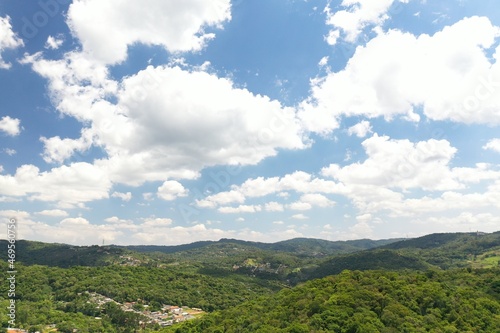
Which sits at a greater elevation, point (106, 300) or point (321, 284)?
point (321, 284)

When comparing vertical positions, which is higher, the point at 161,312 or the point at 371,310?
the point at 371,310

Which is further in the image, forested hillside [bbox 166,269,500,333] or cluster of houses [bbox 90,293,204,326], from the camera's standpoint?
cluster of houses [bbox 90,293,204,326]

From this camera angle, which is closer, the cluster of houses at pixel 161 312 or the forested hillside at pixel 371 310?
the forested hillside at pixel 371 310

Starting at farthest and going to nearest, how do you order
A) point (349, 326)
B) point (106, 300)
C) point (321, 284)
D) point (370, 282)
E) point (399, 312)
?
1. point (106, 300)
2. point (321, 284)
3. point (370, 282)
4. point (399, 312)
5. point (349, 326)

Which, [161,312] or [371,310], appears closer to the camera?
[371,310]

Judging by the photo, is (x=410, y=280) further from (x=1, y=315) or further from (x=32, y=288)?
(x=32, y=288)

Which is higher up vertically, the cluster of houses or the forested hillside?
the forested hillside

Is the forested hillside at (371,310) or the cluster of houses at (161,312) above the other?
the forested hillside at (371,310)

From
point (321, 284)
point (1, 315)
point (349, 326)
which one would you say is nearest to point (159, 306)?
point (1, 315)
